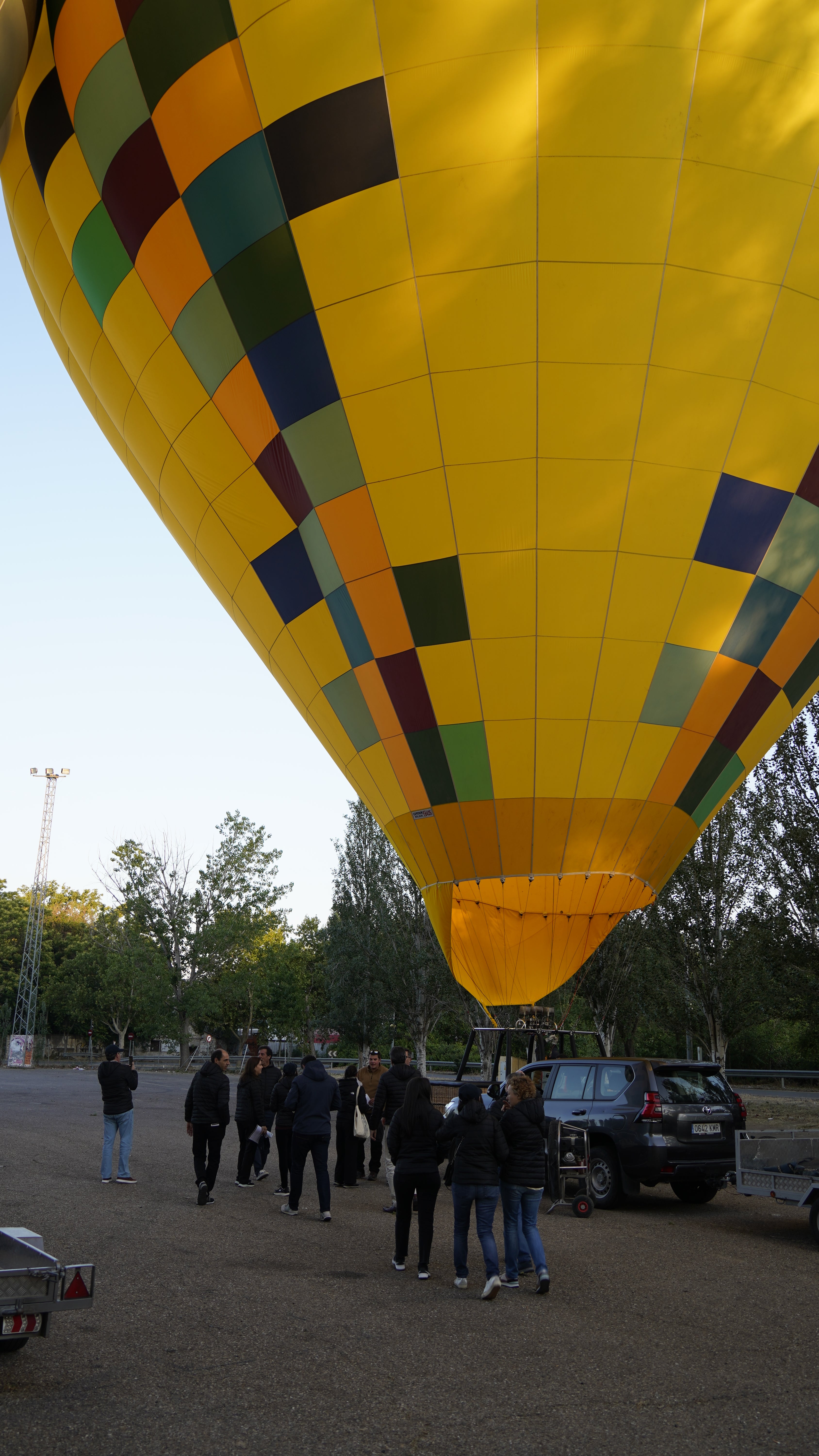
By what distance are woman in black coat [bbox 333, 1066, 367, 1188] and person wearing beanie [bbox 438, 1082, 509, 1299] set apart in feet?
11.3

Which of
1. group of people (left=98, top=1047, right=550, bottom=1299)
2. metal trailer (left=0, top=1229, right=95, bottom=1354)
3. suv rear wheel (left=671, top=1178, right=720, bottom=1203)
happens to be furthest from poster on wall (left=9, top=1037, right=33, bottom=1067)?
metal trailer (left=0, top=1229, right=95, bottom=1354)

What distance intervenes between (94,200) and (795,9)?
580 centimetres

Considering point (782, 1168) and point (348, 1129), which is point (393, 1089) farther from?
point (782, 1168)

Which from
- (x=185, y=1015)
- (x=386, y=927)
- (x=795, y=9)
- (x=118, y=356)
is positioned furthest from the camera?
(x=185, y=1015)

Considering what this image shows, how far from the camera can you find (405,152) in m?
7.51

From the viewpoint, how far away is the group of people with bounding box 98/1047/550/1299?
628 cm

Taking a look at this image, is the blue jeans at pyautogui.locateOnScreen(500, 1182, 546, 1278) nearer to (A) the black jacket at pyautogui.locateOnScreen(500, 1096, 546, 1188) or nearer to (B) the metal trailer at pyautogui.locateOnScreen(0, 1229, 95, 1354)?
(A) the black jacket at pyautogui.locateOnScreen(500, 1096, 546, 1188)

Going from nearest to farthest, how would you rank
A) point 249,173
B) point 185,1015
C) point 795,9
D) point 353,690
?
point 795,9, point 249,173, point 353,690, point 185,1015

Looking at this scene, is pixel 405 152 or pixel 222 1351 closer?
pixel 222 1351

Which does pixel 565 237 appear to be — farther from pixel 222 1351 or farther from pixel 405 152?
pixel 222 1351

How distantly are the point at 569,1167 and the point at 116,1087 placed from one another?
4.10 m

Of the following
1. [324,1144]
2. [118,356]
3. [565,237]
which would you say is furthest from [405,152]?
[324,1144]

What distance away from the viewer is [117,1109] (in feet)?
31.2

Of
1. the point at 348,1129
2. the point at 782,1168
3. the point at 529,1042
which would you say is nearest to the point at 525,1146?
the point at 782,1168
